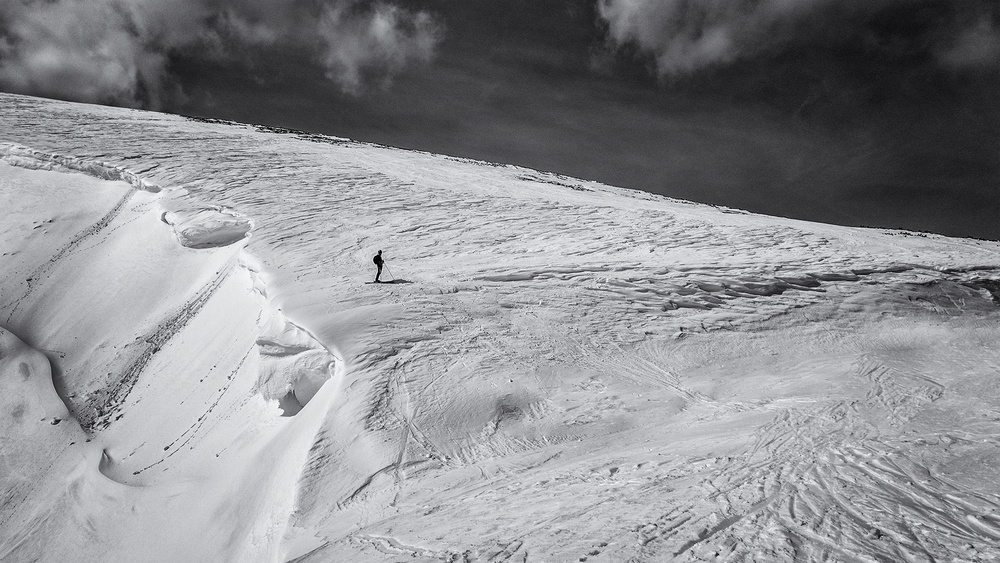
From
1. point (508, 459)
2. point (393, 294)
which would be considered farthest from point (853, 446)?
point (393, 294)

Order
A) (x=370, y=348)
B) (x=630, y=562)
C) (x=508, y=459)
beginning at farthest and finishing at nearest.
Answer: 1. (x=370, y=348)
2. (x=508, y=459)
3. (x=630, y=562)

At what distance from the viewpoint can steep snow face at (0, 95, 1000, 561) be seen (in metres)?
5.66

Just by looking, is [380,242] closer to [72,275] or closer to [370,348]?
[370,348]

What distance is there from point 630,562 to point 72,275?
55.8 feet

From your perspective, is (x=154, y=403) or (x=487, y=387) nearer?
(x=487, y=387)

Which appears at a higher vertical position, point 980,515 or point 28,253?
point 980,515

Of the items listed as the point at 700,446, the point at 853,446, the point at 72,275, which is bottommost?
the point at 72,275

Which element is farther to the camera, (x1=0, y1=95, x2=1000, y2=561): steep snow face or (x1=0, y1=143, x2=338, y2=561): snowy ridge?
(x1=0, y1=143, x2=338, y2=561): snowy ridge

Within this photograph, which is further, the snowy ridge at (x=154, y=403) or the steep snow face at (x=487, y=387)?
the snowy ridge at (x=154, y=403)

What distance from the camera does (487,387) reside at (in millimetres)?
7816

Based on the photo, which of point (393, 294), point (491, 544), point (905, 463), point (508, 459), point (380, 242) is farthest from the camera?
point (380, 242)

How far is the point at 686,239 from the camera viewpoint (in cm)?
1371

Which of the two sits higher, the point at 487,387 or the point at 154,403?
the point at 487,387

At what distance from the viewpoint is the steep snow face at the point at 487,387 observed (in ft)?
18.6
